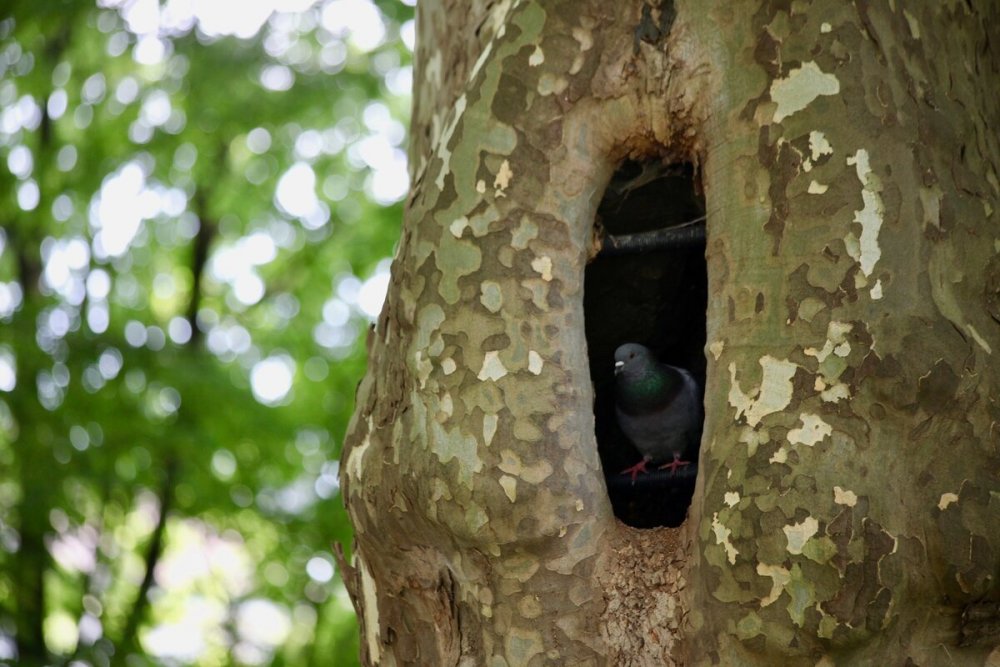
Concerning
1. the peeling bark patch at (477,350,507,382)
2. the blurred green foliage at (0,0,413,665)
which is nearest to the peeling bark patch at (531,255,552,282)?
the peeling bark patch at (477,350,507,382)

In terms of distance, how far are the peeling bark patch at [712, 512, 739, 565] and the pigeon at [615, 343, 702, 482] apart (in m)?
1.25

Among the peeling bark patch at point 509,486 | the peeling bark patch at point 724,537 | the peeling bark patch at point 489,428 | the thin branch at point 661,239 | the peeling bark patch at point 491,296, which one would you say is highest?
the thin branch at point 661,239

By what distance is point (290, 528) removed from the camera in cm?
687

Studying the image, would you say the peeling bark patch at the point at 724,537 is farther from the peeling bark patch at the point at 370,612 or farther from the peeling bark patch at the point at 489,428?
the peeling bark patch at the point at 370,612

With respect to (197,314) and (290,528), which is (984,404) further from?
(197,314)

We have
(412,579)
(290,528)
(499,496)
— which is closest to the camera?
(499,496)

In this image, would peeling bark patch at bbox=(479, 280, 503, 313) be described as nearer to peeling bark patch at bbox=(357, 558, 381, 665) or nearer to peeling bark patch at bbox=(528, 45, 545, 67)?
peeling bark patch at bbox=(528, 45, 545, 67)

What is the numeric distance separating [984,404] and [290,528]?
5482 mm

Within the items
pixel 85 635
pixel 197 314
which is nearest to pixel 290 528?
pixel 85 635

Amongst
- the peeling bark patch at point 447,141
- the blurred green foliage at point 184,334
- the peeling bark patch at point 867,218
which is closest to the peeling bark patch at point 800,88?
the peeling bark patch at point 867,218

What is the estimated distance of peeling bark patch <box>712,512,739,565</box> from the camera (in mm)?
2174

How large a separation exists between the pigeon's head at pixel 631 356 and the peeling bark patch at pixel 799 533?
1.51 m

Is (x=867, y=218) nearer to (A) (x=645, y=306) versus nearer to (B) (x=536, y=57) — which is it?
(B) (x=536, y=57)

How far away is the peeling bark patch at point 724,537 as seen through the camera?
2.17 m
